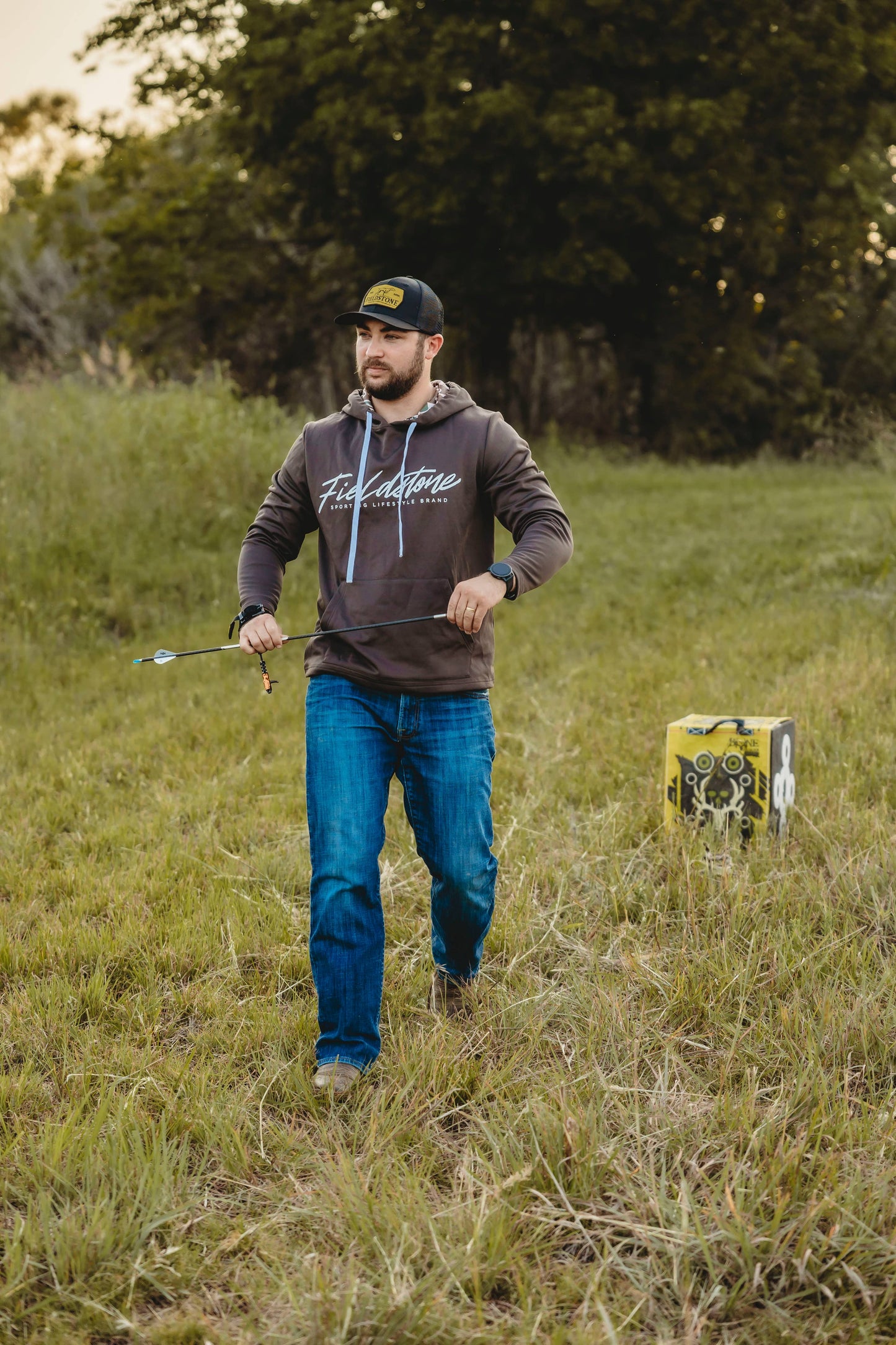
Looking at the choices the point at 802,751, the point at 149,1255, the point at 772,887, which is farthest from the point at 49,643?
the point at 149,1255

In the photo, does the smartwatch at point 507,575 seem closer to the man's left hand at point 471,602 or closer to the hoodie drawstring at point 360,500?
the man's left hand at point 471,602

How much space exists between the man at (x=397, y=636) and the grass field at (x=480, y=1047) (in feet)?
1.37

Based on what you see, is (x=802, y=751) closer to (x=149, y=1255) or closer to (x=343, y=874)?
(x=343, y=874)

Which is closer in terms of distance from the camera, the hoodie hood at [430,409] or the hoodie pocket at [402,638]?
the hoodie pocket at [402,638]

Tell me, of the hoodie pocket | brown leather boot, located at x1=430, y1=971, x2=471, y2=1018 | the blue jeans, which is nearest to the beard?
the hoodie pocket

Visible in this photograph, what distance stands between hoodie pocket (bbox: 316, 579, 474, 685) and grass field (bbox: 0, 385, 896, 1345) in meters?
1.08

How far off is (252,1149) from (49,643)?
6.73 metres

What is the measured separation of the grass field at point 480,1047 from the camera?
8.83 feet

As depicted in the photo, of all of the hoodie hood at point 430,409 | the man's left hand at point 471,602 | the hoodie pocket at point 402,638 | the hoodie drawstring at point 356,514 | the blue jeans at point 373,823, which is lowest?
the blue jeans at point 373,823

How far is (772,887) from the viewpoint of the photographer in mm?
4668

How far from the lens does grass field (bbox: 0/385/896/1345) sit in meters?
2.69

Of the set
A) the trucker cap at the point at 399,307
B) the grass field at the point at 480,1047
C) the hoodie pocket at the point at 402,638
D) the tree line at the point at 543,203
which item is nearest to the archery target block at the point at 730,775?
the grass field at the point at 480,1047

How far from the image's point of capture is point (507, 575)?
3.61m

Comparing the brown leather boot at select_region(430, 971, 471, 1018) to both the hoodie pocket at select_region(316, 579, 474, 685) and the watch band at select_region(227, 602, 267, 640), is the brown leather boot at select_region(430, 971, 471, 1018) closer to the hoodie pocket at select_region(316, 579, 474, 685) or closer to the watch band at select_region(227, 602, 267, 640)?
the hoodie pocket at select_region(316, 579, 474, 685)
